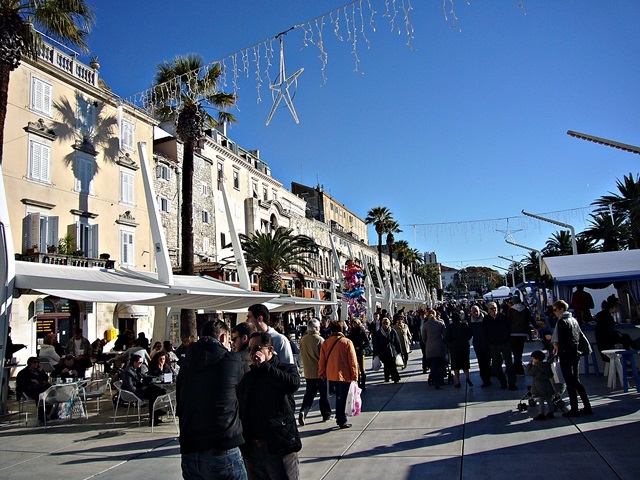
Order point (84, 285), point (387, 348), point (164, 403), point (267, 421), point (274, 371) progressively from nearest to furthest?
point (267, 421), point (274, 371), point (164, 403), point (84, 285), point (387, 348)

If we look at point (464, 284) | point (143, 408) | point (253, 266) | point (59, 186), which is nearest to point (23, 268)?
point (143, 408)

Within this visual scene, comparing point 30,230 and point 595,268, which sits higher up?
point 30,230

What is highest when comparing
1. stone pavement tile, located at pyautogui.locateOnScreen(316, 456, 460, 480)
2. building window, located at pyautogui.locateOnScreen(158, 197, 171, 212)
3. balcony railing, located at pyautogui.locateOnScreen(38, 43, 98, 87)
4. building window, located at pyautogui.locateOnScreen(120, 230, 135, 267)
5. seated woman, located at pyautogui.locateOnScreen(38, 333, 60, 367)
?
balcony railing, located at pyautogui.locateOnScreen(38, 43, 98, 87)

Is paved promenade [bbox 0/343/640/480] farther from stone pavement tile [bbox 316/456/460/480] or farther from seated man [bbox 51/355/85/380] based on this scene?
seated man [bbox 51/355/85/380]

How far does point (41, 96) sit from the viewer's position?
22219mm

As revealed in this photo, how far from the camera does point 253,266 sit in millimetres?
31125

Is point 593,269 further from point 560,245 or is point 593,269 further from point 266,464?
point 560,245

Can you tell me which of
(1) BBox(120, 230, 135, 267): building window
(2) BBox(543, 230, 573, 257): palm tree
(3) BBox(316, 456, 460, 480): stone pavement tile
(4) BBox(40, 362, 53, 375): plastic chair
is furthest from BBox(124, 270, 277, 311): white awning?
(2) BBox(543, 230, 573, 257): palm tree

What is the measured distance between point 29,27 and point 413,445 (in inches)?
593

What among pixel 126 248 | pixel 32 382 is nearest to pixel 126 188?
pixel 126 248

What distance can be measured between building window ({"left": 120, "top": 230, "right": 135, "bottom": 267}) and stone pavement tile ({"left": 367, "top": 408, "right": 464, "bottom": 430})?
66.5 ft

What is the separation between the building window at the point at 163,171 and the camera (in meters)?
29.8

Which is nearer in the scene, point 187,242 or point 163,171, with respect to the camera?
Result: point 187,242

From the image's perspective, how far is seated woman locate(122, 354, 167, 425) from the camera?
8922 millimetres
